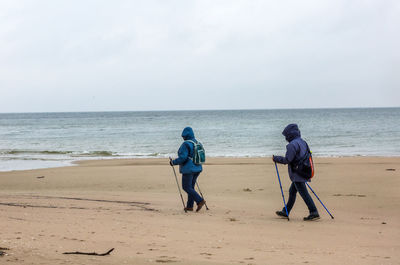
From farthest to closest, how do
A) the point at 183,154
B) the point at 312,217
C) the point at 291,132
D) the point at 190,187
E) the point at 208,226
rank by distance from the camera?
the point at 190,187, the point at 183,154, the point at 312,217, the point at 291,132, the point at 208,226

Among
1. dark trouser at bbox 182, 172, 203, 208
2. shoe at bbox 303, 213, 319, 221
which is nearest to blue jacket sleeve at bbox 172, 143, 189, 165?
dark trouser at bbox 182, 172, 203, 208

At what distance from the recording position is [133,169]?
16906 millimetres

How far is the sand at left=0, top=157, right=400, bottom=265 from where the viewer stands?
4953 millimetres

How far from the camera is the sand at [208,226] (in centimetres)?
495

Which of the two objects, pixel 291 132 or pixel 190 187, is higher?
pixel 291 132

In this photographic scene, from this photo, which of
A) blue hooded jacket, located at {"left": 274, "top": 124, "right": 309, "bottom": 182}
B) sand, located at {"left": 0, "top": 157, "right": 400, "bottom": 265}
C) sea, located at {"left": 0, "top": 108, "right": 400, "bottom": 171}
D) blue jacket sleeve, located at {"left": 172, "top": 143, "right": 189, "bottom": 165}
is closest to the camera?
sand, located at {"left": 0, "top": 157, "right": 400, "bottom": 265}

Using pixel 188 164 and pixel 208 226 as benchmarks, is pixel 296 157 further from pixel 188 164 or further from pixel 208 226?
pixel 188 164

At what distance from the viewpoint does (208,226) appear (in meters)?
6.86

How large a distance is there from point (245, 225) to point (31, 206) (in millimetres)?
4008

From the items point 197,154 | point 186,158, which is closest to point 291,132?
point 197,154

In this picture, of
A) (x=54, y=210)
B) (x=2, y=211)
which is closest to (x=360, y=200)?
(x=54, y=210)

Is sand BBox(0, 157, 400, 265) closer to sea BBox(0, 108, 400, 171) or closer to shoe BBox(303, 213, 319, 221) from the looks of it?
shoe BBox(303, 213, 319, 221)

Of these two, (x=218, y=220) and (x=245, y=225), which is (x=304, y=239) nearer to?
(x=245, y=225)


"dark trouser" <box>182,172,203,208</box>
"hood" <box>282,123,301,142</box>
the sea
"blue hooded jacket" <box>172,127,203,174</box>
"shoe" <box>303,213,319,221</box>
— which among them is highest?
"hood" <box>282,123,301,142</box>
